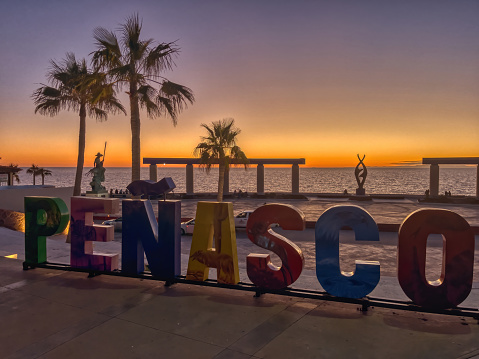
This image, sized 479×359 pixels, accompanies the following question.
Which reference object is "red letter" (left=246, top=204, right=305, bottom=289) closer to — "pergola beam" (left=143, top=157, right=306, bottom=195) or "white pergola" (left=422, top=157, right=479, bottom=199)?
"pergola beam" (left=143, top=157, right=306, bottom=195)

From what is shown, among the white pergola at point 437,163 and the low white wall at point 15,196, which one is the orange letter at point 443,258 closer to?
the low white wall at point 15,196

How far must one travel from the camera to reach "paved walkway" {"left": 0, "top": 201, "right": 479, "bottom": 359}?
18.2 feet

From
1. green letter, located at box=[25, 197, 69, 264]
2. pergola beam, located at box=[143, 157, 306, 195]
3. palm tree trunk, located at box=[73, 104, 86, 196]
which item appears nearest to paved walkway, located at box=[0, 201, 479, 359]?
green letter, located at box=[25, 197, 69, 264]

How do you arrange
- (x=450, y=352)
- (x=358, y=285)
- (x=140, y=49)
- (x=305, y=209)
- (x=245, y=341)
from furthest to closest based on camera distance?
(x=305, y=209)
(x=140, y=49)
(x=358, y=285)
(x=245, y=341)
(x=450, y=352)

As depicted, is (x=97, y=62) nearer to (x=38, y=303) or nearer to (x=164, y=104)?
(x=164, y=104)

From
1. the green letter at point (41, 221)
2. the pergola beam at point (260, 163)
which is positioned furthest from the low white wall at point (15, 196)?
the pergola beam at point (260, 163)

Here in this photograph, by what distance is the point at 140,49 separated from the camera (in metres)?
14.5

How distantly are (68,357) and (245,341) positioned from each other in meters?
2.64

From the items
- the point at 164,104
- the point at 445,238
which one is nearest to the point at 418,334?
the point at 445,238

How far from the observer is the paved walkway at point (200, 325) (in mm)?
5553

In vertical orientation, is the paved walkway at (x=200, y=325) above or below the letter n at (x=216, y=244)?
below

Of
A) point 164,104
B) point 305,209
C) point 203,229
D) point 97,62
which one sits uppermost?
point 97,62

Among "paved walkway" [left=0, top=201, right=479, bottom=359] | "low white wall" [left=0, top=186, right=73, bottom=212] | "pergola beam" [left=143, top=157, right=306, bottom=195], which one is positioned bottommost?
"paved walkway" [left=0, top=201, right=479, bottom=359]

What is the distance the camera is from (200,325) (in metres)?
6.45
